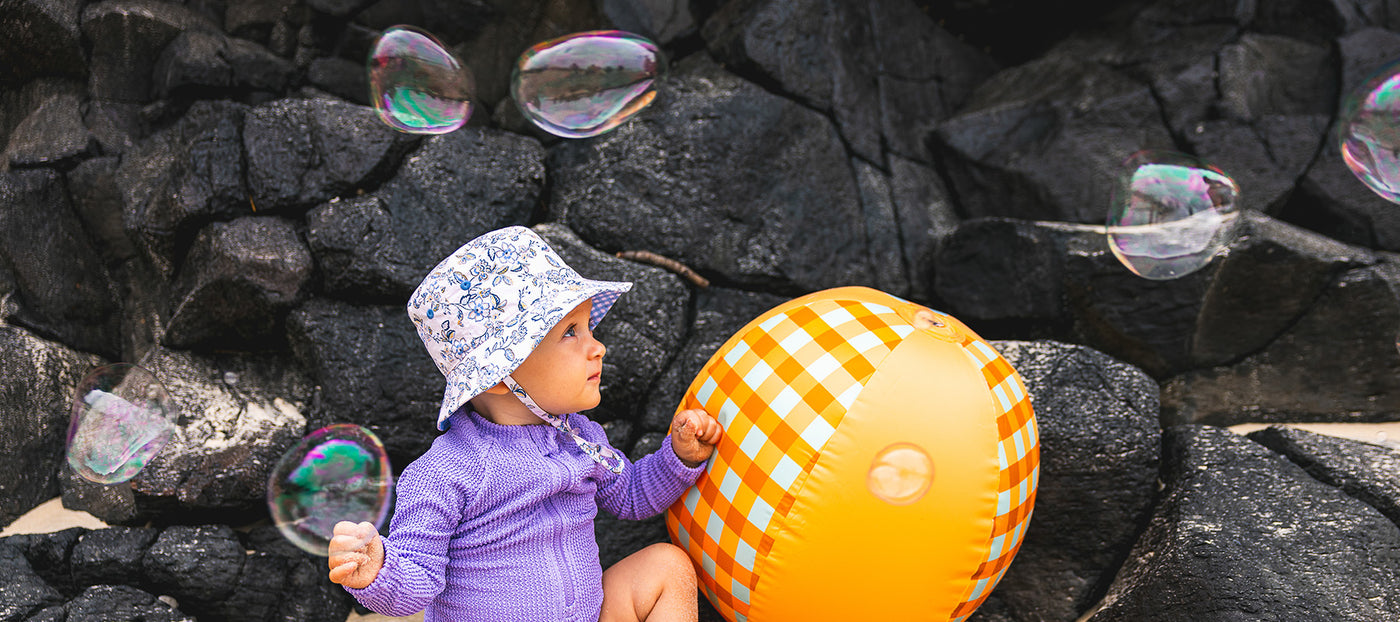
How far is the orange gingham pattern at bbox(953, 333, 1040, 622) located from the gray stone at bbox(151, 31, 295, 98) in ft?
9.96

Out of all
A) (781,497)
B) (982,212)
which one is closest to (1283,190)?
(982,212)

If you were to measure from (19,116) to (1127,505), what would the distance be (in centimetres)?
442

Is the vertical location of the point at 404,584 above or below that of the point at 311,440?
above

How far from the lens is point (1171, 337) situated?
375cm

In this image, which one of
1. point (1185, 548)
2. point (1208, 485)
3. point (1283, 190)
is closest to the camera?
point (1185, 548)

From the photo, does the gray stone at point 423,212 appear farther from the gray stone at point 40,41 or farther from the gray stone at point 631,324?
the gray stone at point 40,41

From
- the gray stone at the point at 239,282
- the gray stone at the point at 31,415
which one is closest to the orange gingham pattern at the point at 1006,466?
the gray stone at the point at 239,282

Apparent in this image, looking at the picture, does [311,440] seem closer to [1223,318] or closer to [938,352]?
[938,352]

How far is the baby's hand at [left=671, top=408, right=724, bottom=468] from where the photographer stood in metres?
2.43

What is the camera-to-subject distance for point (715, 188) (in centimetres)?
371

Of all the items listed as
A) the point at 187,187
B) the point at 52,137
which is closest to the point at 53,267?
the point at 52,137

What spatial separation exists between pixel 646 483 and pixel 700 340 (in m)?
1.07

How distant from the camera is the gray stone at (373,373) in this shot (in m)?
3.26

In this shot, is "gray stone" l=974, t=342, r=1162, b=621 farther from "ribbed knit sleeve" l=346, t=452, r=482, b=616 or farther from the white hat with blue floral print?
"ribbed knit sleeve" l=346, t=452, r=482, b=616
